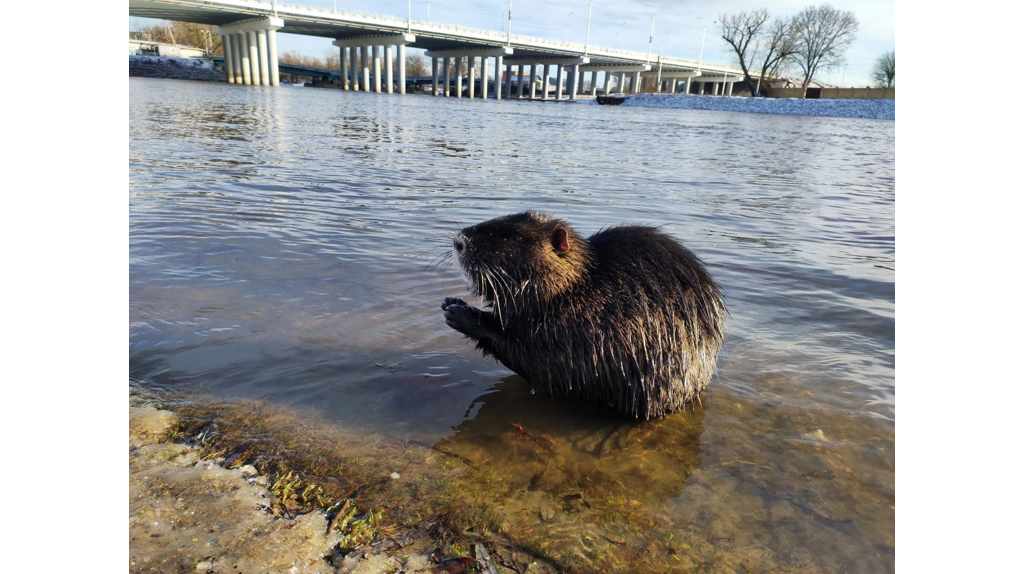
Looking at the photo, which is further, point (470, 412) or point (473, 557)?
point (470, 412)

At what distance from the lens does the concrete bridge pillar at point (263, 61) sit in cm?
6922

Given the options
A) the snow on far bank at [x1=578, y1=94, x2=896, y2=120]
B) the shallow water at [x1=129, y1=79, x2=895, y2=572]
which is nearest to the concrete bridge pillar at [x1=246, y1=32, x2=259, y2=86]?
the snow on far bank at [x1=578, y1=94, x2=896, y2=120]

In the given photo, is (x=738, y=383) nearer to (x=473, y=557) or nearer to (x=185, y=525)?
(x=473, y=557)

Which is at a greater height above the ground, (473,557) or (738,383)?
(738,383)

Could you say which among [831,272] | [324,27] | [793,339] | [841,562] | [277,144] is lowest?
[841,562]

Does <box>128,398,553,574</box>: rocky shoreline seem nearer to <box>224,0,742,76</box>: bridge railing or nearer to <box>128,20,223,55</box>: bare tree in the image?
<box>224,0,742,76</box>: bridge railing

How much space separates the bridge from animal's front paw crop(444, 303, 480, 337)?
6545 centimetres

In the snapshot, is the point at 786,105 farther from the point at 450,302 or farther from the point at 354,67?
the point at 450,302

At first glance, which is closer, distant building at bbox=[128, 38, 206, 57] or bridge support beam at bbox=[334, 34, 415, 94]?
bridge support beam at bbox=[334, 34, 415, 94]

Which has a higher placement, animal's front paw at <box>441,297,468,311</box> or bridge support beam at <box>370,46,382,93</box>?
bridge support beam at <box>370,46,382,93</box>

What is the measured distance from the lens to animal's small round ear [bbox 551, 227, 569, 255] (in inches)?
127

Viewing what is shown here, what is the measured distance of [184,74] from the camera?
77.2 meters

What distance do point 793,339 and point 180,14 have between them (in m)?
79.4

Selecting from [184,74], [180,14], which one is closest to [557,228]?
[180,14]
